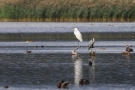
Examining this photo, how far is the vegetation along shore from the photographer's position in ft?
174

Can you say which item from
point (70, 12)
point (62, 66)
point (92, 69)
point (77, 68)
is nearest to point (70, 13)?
point (70, 12)

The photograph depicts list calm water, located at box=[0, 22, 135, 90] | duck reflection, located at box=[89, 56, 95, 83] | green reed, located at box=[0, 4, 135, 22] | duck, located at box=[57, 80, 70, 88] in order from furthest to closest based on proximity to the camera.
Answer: green reed, located at box=[0, 4, 135, 22] < duck reflection, located at box=[89, 56, 95, 83] < calm water, located at box=[0, 22, 135, 90] < duck, located at box=[57, 80, 70, 88]

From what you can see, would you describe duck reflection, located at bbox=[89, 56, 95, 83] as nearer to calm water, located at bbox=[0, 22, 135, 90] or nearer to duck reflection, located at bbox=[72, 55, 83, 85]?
calm water, located at bbox=[0, 22, 135, 90]

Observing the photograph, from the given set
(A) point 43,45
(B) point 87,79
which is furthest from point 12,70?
(A) point 43,45

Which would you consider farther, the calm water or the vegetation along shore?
the vegetation along shore

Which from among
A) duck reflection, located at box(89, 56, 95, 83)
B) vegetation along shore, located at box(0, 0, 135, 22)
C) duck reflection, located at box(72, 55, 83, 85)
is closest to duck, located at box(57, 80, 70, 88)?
duck reflection, located at box(72, 55, 83, 85)

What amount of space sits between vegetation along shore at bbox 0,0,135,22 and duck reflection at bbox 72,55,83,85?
26.6 metres

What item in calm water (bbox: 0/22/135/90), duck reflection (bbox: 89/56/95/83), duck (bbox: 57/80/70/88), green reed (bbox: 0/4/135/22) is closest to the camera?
duck (bbox: 57/80/70/88)

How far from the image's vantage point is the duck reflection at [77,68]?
19725 mm

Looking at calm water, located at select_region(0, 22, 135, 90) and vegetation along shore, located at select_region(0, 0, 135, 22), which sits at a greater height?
vegetation along shore, located at select_region(0, 0, 135, 22)

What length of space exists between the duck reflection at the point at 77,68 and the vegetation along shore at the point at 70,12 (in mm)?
26558

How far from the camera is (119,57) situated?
25.8 meters

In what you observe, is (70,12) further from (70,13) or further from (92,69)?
(92,69)

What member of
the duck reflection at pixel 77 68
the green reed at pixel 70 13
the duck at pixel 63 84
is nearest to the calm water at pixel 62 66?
the duck reflection at pixel 77 68
